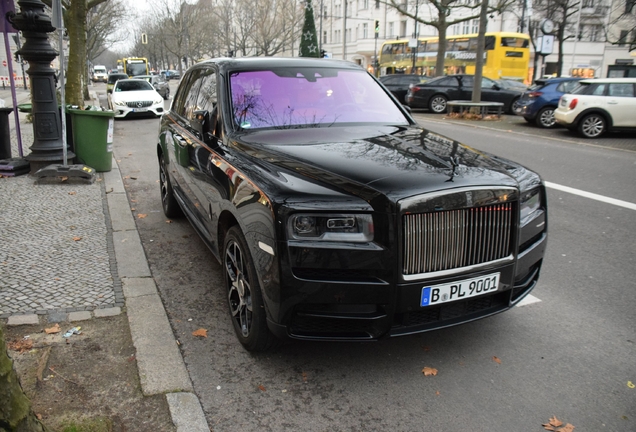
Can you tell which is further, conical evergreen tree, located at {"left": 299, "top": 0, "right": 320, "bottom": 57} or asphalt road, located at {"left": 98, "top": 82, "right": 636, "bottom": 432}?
conical evergreen tree, located at {"left": 299, "top": 0, "right": 320, "bottom": 57}

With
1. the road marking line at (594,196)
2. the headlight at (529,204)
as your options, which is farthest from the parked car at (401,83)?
the headlight at (529,204)

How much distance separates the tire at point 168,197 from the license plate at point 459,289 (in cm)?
392

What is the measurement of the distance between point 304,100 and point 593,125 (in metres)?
12.4

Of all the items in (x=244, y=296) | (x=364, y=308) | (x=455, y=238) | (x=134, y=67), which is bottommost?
(x=244, y=296)

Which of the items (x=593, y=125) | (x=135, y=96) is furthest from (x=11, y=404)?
(x=135, y=96)

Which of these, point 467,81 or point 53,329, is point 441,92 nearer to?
point 467,81

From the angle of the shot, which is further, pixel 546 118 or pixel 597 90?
pixel 546 118

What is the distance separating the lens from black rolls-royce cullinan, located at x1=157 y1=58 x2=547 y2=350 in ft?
9.16

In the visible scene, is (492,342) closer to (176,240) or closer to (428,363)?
(428,363)

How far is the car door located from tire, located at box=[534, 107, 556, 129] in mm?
2594

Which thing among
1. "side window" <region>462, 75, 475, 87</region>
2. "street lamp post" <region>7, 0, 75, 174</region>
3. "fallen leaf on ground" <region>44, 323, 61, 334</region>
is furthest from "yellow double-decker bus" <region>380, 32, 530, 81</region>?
"fallen leaf on ground" <region>44, 323, 61, 334</region>

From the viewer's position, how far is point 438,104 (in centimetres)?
2312

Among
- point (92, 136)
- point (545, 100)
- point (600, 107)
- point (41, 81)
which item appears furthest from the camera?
point (545, 100)

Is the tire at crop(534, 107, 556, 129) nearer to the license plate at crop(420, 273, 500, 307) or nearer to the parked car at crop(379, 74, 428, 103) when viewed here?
the parked car at crop(379, 74, 428, 103)
